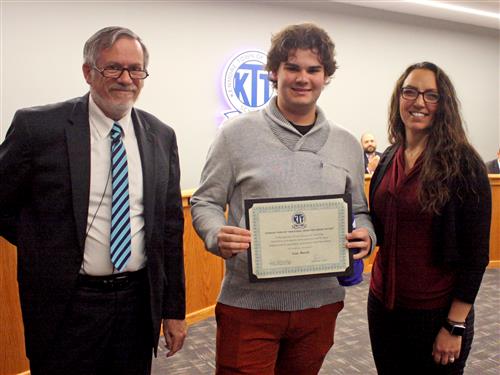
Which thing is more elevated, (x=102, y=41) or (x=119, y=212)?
(x=102, y=41)

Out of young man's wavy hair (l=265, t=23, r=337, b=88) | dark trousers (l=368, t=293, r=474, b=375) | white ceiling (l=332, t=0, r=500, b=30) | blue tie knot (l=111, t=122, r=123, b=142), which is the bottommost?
dark trousers (l=368, t=293, r=474, b=375)

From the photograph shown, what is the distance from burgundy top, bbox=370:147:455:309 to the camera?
1826mm

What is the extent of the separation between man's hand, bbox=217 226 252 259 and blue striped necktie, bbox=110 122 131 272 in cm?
32

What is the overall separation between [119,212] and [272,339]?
0.68 m

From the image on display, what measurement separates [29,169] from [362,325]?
3.17 meters

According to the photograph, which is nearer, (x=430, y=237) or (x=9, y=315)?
(x=430, y=237)

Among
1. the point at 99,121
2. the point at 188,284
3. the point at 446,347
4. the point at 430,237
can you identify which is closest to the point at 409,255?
the point at 430,237

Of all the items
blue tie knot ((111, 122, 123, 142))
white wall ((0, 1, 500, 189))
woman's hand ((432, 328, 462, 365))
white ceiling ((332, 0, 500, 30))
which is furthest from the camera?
white ceiling ((332, 0, 500, 30))

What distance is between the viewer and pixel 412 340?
1860 millimetres

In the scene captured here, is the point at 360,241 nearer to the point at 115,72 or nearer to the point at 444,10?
the point at 115,72

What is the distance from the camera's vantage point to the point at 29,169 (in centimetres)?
158

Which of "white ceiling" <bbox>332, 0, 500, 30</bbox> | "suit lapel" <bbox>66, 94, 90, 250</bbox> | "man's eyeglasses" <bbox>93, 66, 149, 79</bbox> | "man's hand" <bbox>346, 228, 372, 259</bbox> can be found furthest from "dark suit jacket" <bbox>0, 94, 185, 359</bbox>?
"white ceiling" <bbox>332, 0, 500, 30</bbox>

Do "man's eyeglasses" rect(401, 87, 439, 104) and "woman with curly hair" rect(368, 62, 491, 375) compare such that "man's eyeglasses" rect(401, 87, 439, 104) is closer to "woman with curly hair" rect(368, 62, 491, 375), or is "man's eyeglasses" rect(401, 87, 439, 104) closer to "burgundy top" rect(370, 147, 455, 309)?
"woman with curly hair" rect(368, 62, 491, 375)

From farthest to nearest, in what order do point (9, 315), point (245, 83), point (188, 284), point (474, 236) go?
1. point (245, 83)
2. point (188, 284)
3. point (9, 315)
4. point (474, 236)
